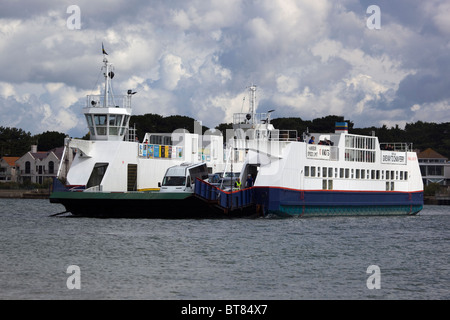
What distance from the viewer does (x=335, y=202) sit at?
52.4 meters

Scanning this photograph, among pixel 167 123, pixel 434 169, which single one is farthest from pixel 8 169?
pixel 434 169

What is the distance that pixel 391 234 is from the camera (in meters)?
Answer: 42.4

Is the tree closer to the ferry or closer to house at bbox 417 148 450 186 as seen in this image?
house at bbox 417 148 450 186

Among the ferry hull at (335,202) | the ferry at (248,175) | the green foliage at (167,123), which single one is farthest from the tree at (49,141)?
the ferry hull at (335,202)

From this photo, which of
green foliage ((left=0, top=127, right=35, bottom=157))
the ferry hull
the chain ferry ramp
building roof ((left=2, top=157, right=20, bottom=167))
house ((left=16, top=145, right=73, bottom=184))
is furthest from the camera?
green foliage ((left=0, top=127, right=35, bottom=157))

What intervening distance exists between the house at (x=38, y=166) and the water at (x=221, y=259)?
86657 mm

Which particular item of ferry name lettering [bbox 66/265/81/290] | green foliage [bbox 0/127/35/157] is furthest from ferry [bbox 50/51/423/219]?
green foliage [bbox 0/127/35/157]

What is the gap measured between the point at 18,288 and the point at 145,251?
989cm

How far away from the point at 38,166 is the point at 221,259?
109 meters

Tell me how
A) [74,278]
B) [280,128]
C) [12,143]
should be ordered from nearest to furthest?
[74,278], [280,128], [12,143]

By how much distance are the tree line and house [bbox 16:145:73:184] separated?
6.79 metres

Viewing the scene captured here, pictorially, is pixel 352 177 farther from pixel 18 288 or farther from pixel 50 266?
pixel 18 288

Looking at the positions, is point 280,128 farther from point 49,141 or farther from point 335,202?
point 335,202

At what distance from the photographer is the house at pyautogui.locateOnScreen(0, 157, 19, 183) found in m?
140
